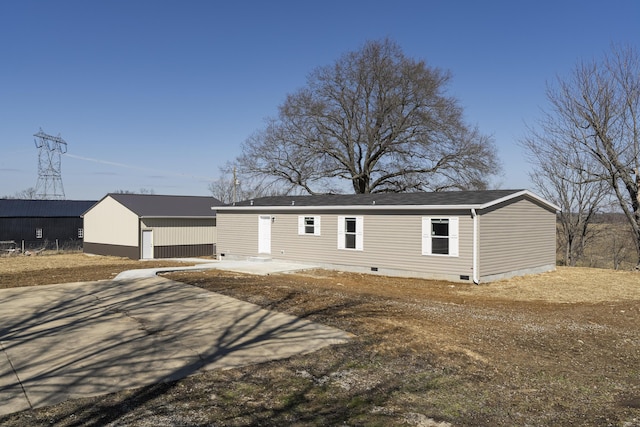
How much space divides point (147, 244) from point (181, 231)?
2.20m

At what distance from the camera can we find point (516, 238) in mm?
17203

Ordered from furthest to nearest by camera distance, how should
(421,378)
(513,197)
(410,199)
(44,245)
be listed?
(44,245) < (410,199) < (513,197) < (421,378)

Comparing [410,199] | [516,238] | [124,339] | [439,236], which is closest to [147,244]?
[410,199]

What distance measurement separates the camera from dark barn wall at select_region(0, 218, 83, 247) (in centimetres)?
3662

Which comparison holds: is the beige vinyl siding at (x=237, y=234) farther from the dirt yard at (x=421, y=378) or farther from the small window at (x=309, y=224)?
the dirt yard at (x=421, y=378)

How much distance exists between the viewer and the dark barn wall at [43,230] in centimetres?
3662

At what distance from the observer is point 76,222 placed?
40.6 metres

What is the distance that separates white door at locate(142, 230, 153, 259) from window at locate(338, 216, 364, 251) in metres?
13.3

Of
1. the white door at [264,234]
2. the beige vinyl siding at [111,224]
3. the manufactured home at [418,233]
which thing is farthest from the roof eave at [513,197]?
the beige vinyl siding at [111,224]

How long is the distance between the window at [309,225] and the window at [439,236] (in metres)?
4.74

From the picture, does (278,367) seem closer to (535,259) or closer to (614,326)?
(614,326)

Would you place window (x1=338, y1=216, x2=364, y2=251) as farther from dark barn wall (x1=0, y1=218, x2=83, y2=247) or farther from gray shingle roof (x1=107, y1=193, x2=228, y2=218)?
dark barn wall (x1=0, y1=218, x2=83, y2=247)

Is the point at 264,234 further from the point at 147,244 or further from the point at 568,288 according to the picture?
the point at 568,288

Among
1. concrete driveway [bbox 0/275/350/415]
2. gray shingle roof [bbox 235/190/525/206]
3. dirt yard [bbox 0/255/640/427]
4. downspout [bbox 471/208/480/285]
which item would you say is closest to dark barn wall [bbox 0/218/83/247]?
gray shingle roof [bbox 235/190/525/206]
